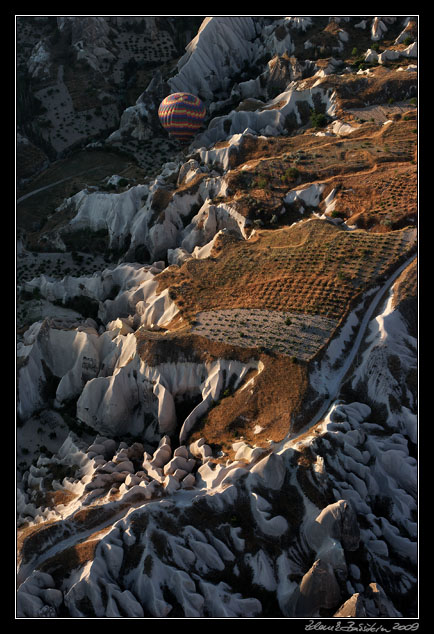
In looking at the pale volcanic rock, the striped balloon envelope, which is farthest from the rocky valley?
the striped balloon envelope

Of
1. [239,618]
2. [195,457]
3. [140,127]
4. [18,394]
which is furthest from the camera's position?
[140,127]

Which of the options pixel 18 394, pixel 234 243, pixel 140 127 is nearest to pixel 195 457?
pixel 18 394

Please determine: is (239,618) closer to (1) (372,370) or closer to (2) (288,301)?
(1) (372,370)

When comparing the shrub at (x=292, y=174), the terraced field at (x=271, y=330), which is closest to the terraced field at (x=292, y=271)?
the terraced field at (x=271, y=330)

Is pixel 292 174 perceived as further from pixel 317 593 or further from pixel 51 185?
pixel 317 593

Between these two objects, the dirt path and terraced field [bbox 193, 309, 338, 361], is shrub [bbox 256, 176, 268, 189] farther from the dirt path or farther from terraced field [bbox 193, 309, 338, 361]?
the dirt path

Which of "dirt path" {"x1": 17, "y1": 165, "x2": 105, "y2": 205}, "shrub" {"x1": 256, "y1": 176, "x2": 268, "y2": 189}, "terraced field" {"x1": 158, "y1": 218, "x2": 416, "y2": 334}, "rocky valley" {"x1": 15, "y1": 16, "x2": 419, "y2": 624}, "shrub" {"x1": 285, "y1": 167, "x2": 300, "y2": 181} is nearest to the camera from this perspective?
"rocky valley" {"x1": 15, "y1": 16, "x2": 419, "y2": 624}

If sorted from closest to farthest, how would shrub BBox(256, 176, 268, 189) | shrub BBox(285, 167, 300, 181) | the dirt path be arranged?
1. shrub BBox(256, 176, 268, 189)
2. shrub BBox(285, 167, 300, 181)
3. the dirt path
